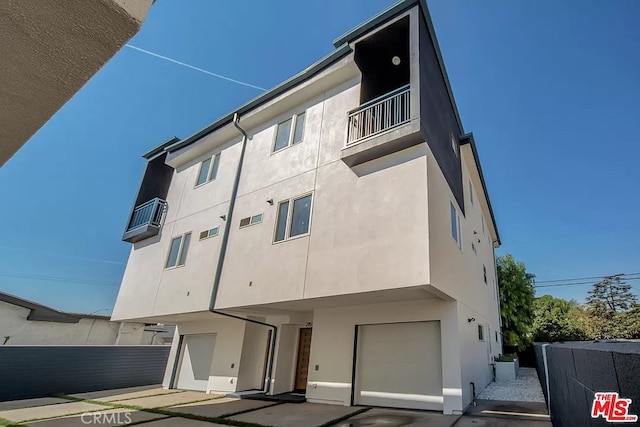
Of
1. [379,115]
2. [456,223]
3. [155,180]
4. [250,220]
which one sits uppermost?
[155,180]

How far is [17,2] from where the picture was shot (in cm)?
111

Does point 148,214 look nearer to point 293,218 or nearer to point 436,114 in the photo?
point 293,218

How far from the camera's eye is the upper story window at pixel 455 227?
28.9 ft

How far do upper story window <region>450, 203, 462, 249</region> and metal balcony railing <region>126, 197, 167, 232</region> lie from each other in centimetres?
1158

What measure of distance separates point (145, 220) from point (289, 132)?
8022mm

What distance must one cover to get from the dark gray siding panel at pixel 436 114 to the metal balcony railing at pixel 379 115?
52cm

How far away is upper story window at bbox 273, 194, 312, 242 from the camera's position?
8664 mm

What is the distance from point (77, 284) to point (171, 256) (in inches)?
1721

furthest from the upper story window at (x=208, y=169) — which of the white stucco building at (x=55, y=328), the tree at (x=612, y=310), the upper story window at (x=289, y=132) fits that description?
the tree at (x=612, y=310)

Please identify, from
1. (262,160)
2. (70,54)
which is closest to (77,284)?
(262,160)

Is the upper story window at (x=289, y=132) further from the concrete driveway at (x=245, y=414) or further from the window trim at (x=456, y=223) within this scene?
the concrete driveway at (x=245, y=414)

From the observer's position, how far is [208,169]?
13.1 meters

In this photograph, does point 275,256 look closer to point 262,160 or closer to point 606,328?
point 262,160
